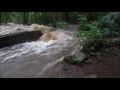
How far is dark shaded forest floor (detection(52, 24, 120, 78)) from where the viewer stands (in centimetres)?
645

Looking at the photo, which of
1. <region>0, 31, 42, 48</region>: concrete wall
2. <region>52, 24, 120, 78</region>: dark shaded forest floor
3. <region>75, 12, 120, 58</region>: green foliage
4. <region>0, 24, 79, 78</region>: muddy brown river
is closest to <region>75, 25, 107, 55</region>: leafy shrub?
<region>75, 12, 120, 58</region>: green foliage

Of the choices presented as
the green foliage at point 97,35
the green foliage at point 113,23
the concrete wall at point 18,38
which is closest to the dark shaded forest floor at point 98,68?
the green foliage at point 97,35

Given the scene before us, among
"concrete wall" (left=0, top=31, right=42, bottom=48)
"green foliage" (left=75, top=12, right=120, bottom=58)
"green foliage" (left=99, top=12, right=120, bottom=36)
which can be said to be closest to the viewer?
"green foliage" (left=75, top=12, right=120, bottom=58)

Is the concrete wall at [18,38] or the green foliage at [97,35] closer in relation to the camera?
the green foliage at [97,35]

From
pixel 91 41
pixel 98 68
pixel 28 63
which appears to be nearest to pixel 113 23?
pixel 91 41

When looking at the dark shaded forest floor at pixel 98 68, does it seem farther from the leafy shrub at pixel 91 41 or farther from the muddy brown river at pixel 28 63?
the muddy brown river at pixel 28 63

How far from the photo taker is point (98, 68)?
22.5ft

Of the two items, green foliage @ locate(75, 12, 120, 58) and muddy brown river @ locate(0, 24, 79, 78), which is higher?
green foliage @ locate(75, 12, 120, 58)

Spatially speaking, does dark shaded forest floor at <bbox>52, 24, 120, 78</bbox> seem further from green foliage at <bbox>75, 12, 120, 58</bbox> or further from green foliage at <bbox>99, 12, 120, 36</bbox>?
green foliage at <bbox>99, 12, 120, 36</bbox>

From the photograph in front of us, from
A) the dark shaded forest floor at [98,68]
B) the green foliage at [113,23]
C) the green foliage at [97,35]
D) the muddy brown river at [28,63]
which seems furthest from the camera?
the green foliage at [113,23]

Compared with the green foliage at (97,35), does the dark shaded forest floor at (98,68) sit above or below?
below

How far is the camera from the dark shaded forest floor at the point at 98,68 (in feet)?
21.2
